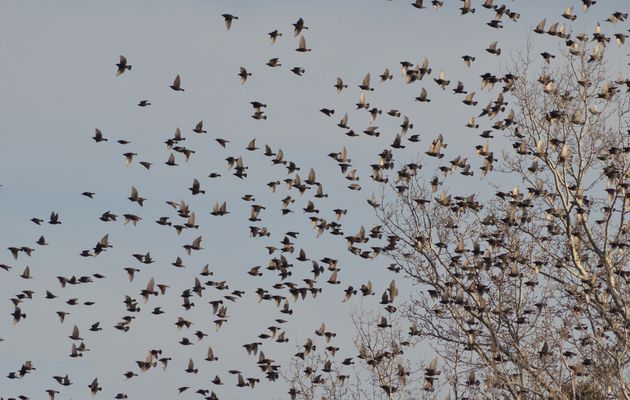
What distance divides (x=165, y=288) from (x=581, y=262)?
11.5 m

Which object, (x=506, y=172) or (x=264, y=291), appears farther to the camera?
(x=506, y=172)

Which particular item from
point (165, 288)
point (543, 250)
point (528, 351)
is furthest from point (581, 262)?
point (165, 288)

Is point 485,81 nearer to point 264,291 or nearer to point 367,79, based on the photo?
point 367,79

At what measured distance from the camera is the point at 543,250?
33719mm

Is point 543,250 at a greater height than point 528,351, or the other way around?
point 543,250

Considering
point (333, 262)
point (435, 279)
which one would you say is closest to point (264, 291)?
point (333, 262)

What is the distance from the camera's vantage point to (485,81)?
103ft

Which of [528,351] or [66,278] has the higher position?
[66,278]

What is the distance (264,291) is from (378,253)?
153 inches

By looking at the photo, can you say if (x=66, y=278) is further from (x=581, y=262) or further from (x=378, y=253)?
(x=581, y=262)

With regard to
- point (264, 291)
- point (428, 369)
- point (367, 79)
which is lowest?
point (428, 369)

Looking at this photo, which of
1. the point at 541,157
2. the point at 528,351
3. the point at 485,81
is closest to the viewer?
the point at 528,351

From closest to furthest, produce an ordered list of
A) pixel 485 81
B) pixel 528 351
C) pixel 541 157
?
pixel 528 351 < pixel 485 81 < pixel 541 157

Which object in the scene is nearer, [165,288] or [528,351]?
[528,351]
